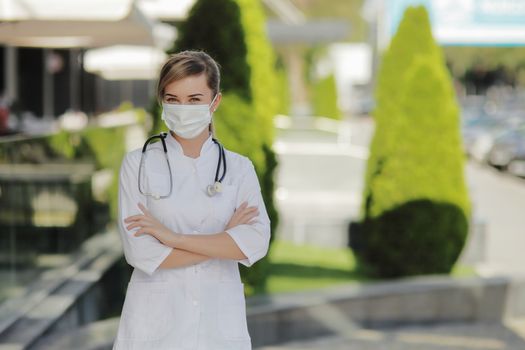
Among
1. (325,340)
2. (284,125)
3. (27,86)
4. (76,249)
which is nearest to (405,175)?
(325,340)

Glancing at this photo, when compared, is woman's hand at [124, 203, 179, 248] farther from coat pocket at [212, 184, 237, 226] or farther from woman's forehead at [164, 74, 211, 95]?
woman's forehead at [164, 74, 211, 95]

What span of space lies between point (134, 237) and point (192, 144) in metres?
0.34

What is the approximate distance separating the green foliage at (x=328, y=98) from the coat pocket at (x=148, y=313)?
4037 centimetres

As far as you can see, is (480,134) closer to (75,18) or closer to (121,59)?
(121,59)

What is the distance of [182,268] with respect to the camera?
3264 mm

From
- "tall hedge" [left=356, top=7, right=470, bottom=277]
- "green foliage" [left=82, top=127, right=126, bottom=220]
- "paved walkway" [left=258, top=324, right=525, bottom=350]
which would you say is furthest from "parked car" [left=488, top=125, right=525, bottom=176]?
"paved walkway" [left=258, top=324, right=525, bottom=350]

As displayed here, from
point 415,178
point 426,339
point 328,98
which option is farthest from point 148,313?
point 328,98

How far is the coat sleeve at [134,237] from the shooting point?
3186 mm

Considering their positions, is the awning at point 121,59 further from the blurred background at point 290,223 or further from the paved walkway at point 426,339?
the paved walkway at point 426,339

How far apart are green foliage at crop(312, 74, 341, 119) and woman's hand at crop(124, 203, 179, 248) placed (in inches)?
1590

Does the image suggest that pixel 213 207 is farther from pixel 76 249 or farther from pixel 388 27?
pixel 388 27

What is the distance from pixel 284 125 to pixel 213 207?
35.6 metres

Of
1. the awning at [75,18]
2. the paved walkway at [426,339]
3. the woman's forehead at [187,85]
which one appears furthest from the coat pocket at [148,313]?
the awning at [75,18]

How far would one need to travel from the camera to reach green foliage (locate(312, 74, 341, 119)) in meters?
43.7
